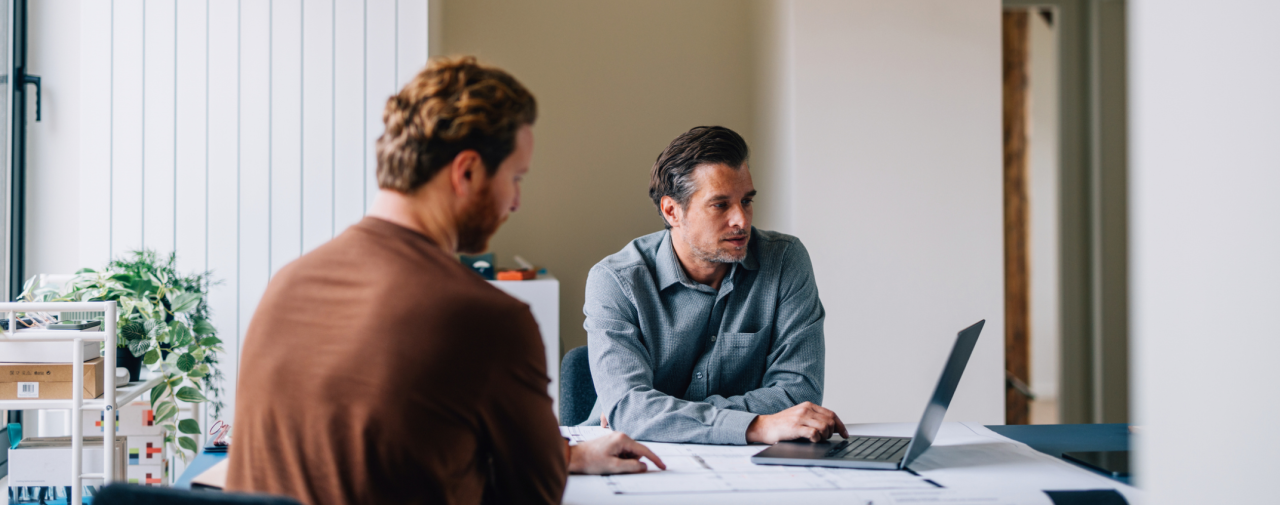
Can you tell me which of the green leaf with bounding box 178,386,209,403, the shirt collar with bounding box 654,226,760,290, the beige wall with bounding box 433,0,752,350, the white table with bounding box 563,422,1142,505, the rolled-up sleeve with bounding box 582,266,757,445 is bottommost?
the green leaf with bounding box 178,386,209,403

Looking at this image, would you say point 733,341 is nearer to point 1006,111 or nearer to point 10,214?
point 10,214

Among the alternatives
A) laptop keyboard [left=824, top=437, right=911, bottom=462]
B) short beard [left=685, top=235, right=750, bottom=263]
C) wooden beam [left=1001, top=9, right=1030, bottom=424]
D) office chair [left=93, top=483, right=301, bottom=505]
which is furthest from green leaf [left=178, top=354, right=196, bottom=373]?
wooden beam [left=1001, top=9, right=1030, bottom=424]

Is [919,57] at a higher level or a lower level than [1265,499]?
higher

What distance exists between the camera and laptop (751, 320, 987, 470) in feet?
4.12

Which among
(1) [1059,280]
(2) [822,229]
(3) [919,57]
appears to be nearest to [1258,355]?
(2) [822,229]

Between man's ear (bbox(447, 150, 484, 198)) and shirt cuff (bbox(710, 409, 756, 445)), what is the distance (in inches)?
28.9

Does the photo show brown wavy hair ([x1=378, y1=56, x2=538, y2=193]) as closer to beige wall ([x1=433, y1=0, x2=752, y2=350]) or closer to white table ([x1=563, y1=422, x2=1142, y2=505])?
white table ([x1=563, y1=422, x2=1142, y2=505])

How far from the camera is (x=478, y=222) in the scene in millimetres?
1002

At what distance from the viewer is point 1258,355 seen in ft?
1.87

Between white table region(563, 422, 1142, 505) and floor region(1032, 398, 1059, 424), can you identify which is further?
floor region(1032, 398, 1059, 424)

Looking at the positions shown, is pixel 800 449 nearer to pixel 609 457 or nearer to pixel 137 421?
pixel 609 457

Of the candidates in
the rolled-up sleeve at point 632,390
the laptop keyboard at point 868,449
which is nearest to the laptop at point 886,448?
the laptop keyboard at point 868,449

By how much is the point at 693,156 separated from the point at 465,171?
3.22 feet

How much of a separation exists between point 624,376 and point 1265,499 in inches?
46.3
